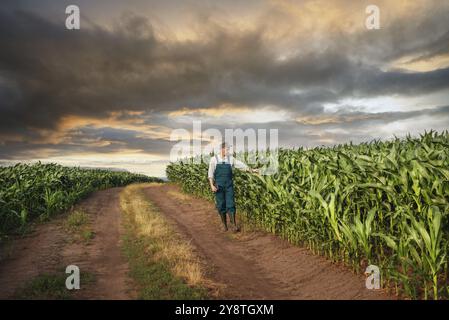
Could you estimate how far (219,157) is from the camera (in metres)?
11.6

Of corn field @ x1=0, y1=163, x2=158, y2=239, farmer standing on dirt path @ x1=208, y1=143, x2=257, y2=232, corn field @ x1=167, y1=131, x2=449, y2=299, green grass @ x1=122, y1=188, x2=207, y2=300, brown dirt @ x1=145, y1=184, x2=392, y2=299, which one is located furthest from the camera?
corn field @ x1=0, y1=163, x2=158, y2=239

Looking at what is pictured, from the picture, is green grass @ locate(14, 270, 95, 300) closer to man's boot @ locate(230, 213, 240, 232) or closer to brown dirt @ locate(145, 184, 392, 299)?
brown dirt @ locate(145, 184, 392, 299)

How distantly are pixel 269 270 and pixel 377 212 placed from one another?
261 cm

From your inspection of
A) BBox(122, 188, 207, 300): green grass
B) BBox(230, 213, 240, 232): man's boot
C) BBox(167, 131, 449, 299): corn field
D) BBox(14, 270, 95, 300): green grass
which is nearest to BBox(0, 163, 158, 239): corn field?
BBox(122, 188, 207, 300): green grass

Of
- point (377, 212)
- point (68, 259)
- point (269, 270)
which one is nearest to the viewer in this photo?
point (377, 212)

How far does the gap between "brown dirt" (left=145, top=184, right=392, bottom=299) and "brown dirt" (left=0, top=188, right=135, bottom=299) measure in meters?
1.88

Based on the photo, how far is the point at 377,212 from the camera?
7.44 meters

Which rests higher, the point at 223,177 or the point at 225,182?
the point at 223,177

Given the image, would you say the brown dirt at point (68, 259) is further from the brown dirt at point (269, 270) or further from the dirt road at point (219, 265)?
the brown dirt at point (269, 270)

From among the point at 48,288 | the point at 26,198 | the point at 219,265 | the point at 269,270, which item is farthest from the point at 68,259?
the point at 26,198

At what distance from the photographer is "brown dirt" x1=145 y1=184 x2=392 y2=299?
6410mm

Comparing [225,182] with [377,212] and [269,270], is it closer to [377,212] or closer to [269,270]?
[269,270]

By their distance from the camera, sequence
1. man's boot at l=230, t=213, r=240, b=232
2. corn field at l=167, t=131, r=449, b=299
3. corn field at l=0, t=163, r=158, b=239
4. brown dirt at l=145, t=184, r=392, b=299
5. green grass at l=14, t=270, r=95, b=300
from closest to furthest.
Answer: corn field at l=167, t=131, r=449, b=299 → green grass at l=14, t=270, r=95, b=300 → brown dirt at l=145, t=184, r=392, b=299 → man's boot at l=230, t=213, r=240, b=232 → corn field at l=0, t=163, r=158, b=239
